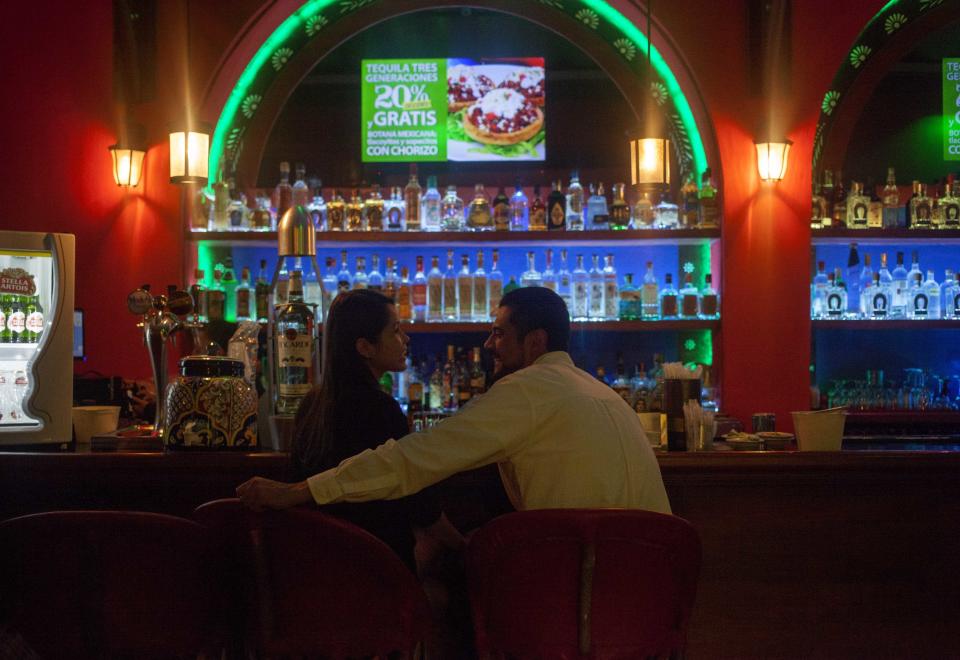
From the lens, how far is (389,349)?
91.3 inches

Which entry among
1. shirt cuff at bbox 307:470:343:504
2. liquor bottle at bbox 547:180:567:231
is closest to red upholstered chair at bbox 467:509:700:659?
shirt cuff at bbox 307:470:343:504

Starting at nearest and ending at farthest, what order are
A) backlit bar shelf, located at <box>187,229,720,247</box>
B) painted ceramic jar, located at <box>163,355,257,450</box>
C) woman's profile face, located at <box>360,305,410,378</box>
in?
1. woman's profile face, located at <box>360,305,410,378</box>
2. painted ceramic jar, located at <box>163,355,257,450</box>
3. backlit bar shelf, located at <box>187,229,720,247</box>

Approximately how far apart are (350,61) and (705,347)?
246 cm

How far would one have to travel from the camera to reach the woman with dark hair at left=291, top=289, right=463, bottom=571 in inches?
83.0

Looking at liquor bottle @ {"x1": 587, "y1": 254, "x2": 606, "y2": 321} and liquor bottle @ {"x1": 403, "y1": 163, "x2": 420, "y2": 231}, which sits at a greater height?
liquor bottle @ {"x1": 403, "y1": 163, "x2": 420, "y2": 231}

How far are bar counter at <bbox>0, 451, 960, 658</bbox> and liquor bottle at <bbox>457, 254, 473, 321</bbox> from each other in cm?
238

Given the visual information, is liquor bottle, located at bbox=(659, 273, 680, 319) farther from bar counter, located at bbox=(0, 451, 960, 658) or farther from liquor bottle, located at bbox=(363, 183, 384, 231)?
bar counter, located at bbox=(0, 451, 960, 658)

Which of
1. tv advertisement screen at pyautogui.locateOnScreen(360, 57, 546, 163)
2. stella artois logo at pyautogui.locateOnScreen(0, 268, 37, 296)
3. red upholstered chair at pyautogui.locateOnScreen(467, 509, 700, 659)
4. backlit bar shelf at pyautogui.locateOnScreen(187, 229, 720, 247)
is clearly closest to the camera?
red upholstered chair at pyautogui.locateOnScreen(467, 509, 700, 659)

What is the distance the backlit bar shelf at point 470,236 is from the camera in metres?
4.84

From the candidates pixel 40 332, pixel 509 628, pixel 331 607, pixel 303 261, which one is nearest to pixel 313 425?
pixel 331 607

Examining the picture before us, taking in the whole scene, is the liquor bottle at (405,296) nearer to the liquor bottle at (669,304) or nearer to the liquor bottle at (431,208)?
the liquor bottle at (431,208)

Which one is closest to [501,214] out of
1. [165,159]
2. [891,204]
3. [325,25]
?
[325,25]

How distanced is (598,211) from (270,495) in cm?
361

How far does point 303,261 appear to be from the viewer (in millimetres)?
5387
